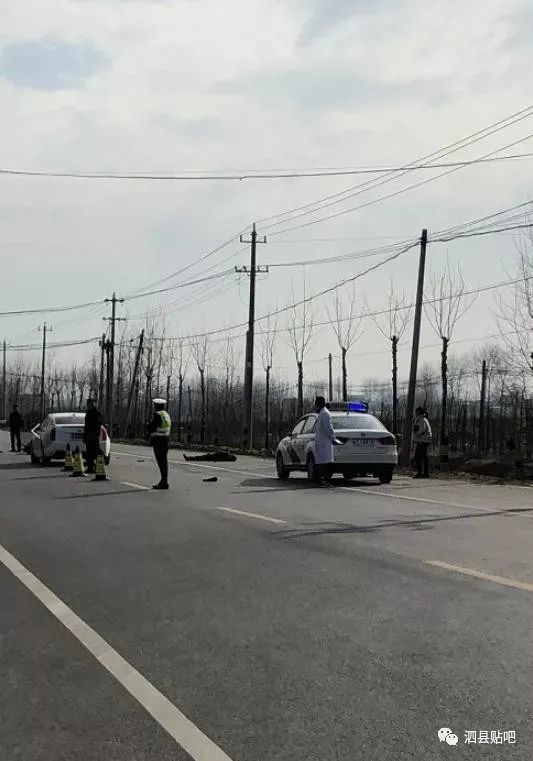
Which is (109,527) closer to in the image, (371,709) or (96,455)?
(371,709)

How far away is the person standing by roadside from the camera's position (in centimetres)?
2089

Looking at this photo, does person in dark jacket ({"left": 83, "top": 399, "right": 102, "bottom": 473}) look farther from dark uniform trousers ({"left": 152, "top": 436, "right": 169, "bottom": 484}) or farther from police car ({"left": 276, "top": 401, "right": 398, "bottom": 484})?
police car ({"left": 276, "top": 401, "right": 398, "bottom": 484})

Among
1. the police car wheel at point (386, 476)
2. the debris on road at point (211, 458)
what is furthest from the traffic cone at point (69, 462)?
the police car wheel at point (386, 476)

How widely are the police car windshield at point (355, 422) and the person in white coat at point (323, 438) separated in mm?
877

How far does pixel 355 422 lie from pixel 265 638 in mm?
13501

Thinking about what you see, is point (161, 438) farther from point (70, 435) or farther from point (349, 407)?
point (70, 435)

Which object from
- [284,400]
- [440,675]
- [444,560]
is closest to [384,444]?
[444,560]

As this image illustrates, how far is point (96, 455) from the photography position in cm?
2162

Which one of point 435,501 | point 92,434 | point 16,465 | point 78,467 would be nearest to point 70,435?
point 16,465

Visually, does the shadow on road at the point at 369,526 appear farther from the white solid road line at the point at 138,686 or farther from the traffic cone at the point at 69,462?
the traffic cone at the point at 69,462

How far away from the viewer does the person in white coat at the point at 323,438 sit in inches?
711

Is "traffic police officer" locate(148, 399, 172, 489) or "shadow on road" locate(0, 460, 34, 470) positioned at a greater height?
"traffic police officer" locate(148, 399, 172, 489)

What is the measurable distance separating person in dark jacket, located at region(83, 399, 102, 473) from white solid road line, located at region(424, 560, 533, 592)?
1386cm

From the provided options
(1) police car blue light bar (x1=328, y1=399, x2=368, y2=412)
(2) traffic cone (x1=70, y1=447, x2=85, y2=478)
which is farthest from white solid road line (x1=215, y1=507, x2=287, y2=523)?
(2) traffic cone (x1=70, y1=447, x2=85, y2=478)
